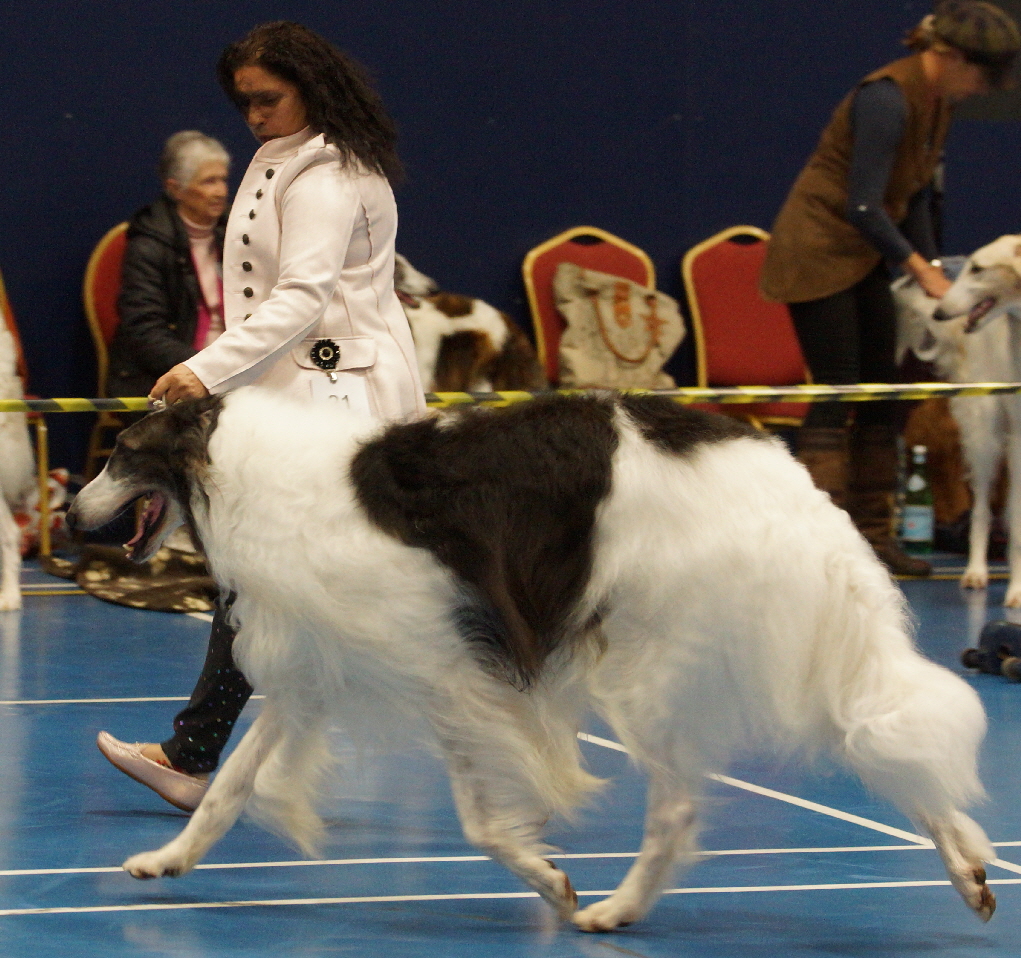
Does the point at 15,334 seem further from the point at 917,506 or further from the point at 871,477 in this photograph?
the point at 917,506

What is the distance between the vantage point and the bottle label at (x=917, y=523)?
325 inches

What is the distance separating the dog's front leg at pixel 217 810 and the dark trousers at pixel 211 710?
39 cm

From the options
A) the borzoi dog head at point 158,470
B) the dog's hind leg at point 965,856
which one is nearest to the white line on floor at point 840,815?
the dog's hind leg at point 965,856

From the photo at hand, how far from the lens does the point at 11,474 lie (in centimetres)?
653

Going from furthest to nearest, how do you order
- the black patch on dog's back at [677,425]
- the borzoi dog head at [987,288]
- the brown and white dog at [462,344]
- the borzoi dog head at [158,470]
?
the brown and white dog at [462,344]
the borzoi dog head at [987,288]
the borzoi dog head at [158,470]
the black patch on dog's back at [677,425]

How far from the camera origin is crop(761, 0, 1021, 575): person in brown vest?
5.85 m

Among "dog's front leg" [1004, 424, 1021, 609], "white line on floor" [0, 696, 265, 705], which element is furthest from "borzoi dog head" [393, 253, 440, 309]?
"white line on floor" [0, 696, 265, 705]

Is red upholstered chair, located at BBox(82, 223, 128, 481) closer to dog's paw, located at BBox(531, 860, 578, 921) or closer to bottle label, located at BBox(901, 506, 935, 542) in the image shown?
bottle label, located at BBox(901, 506, 935, 542)

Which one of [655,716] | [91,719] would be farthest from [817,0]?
[655,716]

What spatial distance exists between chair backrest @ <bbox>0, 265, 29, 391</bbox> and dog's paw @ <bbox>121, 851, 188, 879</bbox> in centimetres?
438

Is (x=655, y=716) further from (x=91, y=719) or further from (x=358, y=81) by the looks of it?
(x=91, y=719)

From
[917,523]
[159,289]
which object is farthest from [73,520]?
[917,523]

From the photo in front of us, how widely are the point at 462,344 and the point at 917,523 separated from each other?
250 cm

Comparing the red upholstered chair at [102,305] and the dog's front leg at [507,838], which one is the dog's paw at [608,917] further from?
the red upholstered chair at [102,305]
